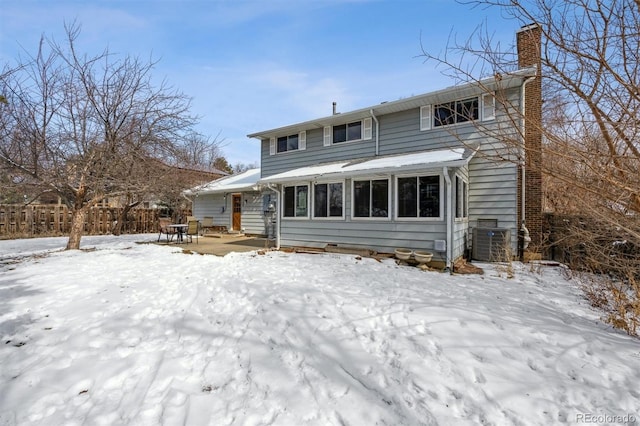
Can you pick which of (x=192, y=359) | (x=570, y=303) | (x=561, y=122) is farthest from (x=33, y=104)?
(x=570, y=303)

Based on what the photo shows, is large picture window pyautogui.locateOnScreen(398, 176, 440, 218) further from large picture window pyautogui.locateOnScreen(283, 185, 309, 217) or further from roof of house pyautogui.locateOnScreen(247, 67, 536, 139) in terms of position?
large picture window pyautogui.locateOnScreen(283, 185, 309, 217)

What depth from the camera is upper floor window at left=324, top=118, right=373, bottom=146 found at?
36.8ft

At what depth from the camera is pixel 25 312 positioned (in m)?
4.03

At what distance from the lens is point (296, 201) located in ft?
33.7

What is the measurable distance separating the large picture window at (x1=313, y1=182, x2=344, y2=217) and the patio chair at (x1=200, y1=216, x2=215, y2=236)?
832 cm

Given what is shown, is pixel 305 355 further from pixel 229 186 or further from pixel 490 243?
pixel 229 186

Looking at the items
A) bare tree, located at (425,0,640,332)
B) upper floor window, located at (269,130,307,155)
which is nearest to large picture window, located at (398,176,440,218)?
bare tree, located at (425,0,640,332)

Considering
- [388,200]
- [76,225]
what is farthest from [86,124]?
[388,200]

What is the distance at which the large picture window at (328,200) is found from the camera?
30.6 ft

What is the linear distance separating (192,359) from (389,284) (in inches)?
144

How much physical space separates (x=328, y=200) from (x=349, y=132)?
3.70 m

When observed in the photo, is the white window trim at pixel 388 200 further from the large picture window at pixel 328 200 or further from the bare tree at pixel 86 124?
the bare tree at pixel 86 124

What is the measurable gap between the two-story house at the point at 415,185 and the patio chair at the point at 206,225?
675 cm

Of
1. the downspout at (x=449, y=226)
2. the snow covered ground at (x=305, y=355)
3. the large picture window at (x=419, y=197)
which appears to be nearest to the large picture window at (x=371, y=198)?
the large picture window at (x=419, y=197)
